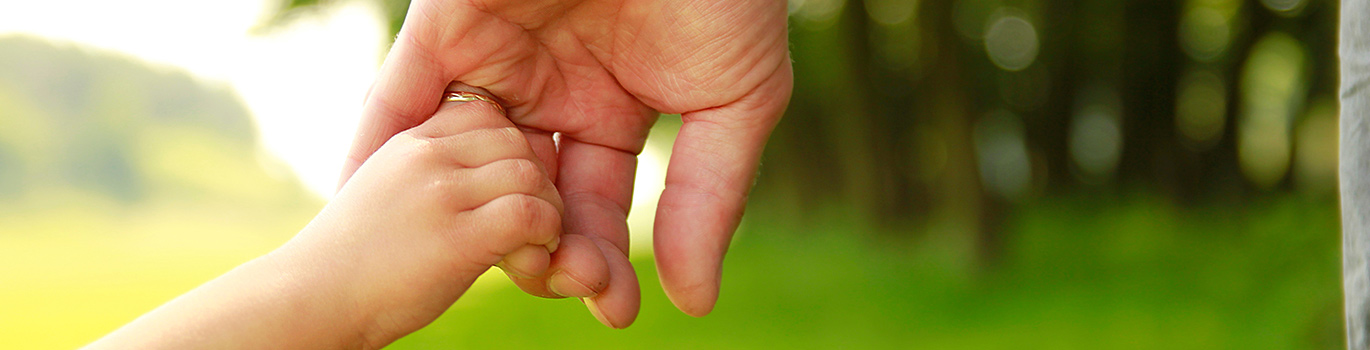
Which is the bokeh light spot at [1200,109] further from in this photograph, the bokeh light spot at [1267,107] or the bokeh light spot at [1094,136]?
the bokeh light spot at [1094,136]

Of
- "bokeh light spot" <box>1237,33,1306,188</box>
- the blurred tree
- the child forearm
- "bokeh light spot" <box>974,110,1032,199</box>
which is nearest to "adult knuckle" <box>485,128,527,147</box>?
the child forearm

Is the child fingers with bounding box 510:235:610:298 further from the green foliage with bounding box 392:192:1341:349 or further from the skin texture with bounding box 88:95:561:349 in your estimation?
the green foliage with bounding box 392:192:1341:349

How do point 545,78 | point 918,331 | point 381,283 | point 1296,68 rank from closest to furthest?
point 381,283 → point 545,78 → point 918,331 → point 1296,68

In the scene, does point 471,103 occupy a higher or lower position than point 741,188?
higher

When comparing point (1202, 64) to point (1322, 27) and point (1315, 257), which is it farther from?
point (1315, 257)

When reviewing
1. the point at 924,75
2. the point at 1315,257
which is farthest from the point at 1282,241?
the point at 924,75

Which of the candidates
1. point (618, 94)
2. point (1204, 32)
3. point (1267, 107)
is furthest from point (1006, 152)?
point (618, 94)

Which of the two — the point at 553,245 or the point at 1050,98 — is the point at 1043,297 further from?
the point at 553,245
